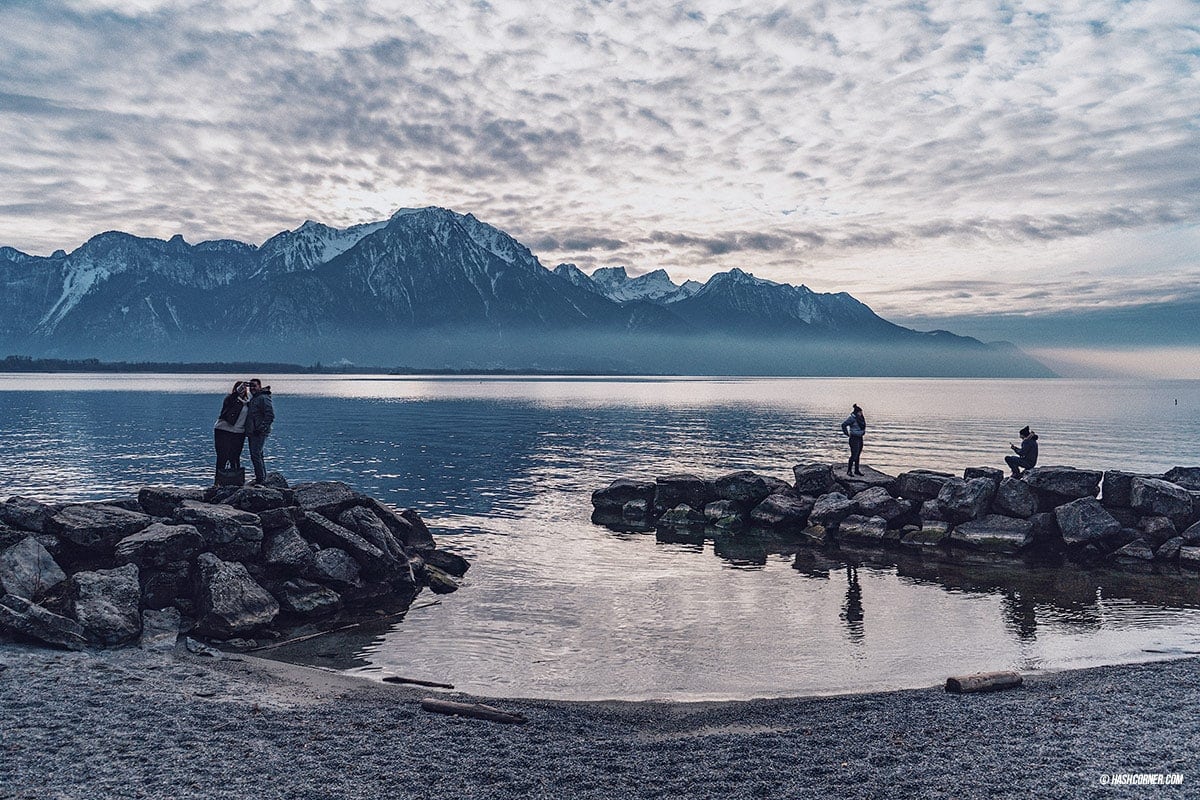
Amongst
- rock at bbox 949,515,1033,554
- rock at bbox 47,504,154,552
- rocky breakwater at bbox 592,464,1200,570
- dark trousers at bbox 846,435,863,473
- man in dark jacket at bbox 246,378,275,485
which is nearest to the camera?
rock at bbox 47,504,154,552

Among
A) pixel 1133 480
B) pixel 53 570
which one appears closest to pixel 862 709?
pixel 53 570

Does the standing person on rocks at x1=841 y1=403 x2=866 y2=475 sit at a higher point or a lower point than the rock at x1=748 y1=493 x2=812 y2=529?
higher

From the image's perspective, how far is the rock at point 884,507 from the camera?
31734 mm

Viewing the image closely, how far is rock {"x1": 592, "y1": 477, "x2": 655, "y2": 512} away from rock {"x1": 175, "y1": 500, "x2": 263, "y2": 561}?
20093 mm

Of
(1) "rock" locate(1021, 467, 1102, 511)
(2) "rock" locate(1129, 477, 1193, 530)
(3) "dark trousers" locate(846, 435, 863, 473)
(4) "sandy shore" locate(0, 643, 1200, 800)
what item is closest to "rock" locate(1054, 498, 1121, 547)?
(1) "rock" locate(1021, 467, 1102, 511)

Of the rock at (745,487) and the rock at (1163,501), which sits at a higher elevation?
the rock at (1163,501)

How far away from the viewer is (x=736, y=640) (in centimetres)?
1873

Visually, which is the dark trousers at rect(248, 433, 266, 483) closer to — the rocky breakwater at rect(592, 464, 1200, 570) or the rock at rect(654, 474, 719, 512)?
the rocky breakwater at rect(592, 464, 1200, 570)

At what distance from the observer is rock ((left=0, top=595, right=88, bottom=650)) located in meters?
15.4

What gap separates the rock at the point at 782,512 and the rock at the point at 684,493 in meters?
3.11

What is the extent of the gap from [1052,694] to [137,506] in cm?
2376

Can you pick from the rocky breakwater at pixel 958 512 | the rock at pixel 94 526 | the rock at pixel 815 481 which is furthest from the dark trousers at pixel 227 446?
the rock at pixel 815 481

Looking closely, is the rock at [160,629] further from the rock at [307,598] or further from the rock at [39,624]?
the rock at [307,598]

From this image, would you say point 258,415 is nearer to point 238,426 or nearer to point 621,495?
point 238,426
